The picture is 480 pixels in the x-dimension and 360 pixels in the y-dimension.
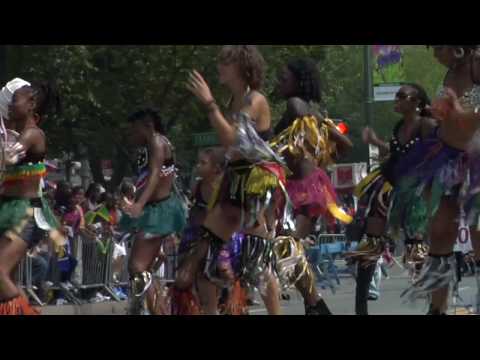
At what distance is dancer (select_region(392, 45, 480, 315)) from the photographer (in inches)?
279

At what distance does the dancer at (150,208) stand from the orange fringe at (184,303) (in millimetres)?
1205

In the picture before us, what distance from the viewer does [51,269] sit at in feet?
44.8

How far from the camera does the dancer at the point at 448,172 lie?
7.07m

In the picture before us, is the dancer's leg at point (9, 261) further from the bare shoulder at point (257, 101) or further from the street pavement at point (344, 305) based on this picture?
the street pavement at point (344, 305)

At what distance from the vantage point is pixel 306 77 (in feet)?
29.8

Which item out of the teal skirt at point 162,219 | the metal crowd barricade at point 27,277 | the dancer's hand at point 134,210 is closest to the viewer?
the dancer's hand at point 134,210

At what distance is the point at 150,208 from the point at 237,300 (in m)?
1.52

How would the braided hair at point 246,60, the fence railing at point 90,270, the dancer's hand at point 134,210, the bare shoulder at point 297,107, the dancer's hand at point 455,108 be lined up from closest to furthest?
1. the dancer's hand at point 455,108
2. the braided hair at point 246,60
3. the dancer's hand at point 134,210
4. the bare shoulder at point 297,107
5. the fence railing at point 90,270

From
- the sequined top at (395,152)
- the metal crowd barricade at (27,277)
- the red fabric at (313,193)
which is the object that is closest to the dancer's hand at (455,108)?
the sequined top at (395,152)

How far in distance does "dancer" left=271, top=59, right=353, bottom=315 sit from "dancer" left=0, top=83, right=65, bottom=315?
1.90 metres

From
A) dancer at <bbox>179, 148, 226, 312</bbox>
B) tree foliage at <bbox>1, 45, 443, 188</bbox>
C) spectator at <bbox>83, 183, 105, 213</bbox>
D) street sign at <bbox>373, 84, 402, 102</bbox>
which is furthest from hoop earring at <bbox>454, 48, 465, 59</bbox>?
street sign at <bbox>373, 84, 402, 102</bbox>

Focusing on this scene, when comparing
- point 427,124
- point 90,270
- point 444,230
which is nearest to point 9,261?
point 444,230

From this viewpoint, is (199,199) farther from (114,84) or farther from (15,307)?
(114,84)
